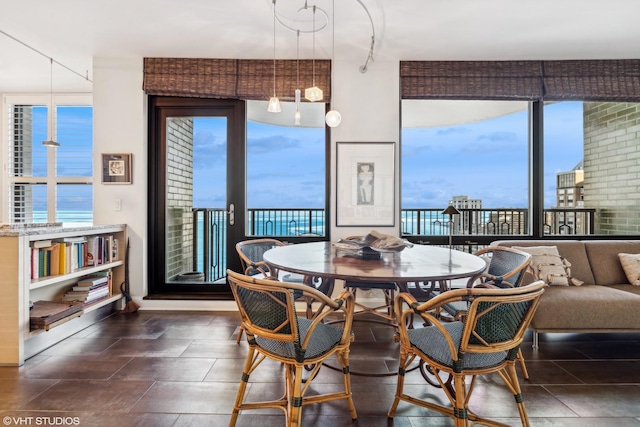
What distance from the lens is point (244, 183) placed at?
387 centimetres

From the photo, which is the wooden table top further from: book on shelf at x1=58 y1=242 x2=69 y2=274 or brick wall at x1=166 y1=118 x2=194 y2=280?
brick wall at x1=166 y1=118 x2=194 y2=280

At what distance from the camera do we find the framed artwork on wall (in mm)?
3736

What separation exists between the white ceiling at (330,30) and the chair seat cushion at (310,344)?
240 centimetres

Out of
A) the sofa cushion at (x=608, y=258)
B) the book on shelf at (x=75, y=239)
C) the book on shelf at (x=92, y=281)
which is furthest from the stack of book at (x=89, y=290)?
the sofa cushion at (x=608, y=258)

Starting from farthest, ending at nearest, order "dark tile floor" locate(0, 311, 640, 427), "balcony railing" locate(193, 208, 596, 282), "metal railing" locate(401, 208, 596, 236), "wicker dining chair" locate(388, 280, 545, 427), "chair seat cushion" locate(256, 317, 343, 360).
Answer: "metal railing" locate(401, 208, 596, 236) < "balcony railing" locate(193, 208, 596, 282) < "dark tile floor" locate(0, 311, 640, 427) < "chair seat cushion" locate(256, 317, 343, 360) < "wicker dining chair" locate(388, 280, 545, 427)

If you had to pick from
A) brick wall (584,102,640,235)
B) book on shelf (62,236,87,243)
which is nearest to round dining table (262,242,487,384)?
book on shelf (62,236,87,243)

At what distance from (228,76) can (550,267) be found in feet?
11.8

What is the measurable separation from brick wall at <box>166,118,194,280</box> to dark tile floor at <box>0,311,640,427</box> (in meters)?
1.17

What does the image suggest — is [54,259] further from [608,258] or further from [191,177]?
[608,258]

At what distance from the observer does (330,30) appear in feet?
10.1

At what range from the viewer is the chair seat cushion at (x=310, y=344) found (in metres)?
1.56

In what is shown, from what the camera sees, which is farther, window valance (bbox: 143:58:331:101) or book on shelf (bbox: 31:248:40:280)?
window valance (bbox: 143:58:331:101)

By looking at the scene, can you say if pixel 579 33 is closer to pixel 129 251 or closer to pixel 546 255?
pixel 546 255

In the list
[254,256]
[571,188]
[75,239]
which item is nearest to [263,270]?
[254,256]
